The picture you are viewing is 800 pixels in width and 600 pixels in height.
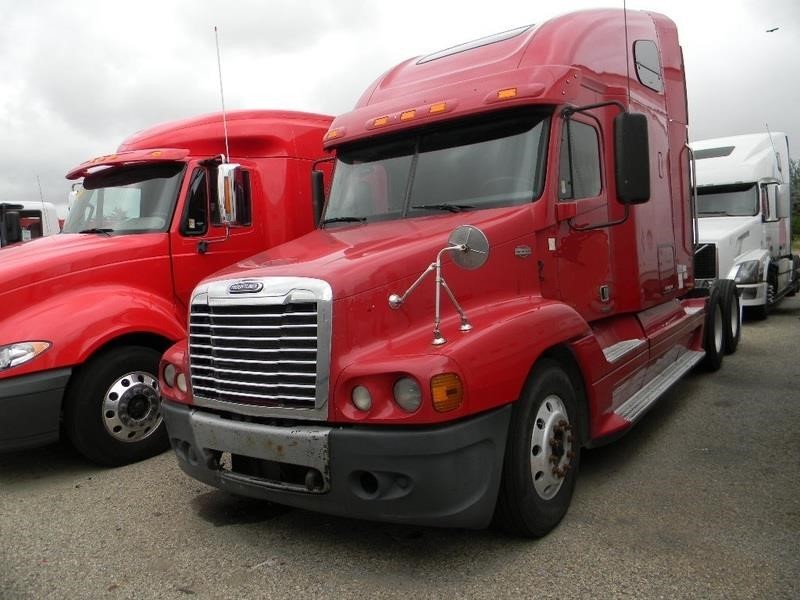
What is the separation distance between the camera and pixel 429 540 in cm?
366

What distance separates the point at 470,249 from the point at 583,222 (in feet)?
4.71

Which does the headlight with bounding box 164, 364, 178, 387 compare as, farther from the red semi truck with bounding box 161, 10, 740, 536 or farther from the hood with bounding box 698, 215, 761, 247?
the hood with bounding box 698, 215, 761, 247

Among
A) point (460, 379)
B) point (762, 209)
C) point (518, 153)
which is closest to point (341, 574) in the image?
point (460, 379)

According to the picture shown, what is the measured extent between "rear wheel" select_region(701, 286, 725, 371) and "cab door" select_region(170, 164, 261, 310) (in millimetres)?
5137

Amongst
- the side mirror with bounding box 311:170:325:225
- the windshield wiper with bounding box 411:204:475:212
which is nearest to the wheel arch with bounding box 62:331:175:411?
the side mirror with bounding box 311:170:325:225

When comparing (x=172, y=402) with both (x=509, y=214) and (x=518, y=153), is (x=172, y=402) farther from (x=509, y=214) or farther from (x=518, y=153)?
(x=518, y=153)

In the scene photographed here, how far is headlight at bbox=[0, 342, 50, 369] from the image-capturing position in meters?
4.72

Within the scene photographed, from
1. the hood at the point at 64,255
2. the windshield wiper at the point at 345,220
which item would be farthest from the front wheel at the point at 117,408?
the windshield wiper at the point at 345,220

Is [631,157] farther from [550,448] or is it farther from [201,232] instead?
[201,232]

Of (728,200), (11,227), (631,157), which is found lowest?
(728,200)

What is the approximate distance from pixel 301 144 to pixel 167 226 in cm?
168

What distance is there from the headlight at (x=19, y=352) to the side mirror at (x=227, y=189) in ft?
5.71

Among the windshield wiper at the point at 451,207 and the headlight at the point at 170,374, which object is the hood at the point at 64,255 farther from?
the windshield wiper at the point at 451,207

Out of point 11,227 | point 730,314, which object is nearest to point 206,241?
point 11,227
